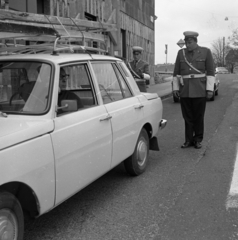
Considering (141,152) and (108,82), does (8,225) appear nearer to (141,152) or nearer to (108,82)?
(108,82)

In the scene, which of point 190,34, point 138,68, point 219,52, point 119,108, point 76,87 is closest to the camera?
point 76,87

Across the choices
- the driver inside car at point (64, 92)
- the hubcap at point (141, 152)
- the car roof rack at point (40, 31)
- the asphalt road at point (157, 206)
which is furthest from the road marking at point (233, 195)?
the car roof rack at point (40, 31)

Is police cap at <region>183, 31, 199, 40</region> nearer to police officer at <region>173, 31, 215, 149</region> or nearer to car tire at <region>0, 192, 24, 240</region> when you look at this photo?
police officer at <region>173, 31, 215, 149</region>

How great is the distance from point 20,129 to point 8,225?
71 centimetres

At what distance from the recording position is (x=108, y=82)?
169 inches

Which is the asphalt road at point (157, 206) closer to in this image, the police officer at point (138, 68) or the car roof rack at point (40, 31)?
the car roof rack at point (40, 31)

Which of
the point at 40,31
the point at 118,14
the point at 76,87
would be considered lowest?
the point at 76,87

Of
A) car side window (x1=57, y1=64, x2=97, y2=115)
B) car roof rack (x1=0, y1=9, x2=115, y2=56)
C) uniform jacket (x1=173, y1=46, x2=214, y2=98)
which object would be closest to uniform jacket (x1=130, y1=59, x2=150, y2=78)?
uniform jacket (x1=173, y1=46, x2=214, y2=98)

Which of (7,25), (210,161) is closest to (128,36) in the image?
(210,161)

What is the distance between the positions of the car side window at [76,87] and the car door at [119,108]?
183mm

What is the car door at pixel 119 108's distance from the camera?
13.4 feet

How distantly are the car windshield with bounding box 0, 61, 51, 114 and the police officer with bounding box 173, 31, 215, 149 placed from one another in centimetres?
341

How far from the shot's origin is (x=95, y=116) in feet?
12.2

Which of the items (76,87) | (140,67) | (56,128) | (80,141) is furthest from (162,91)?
(56,128)
